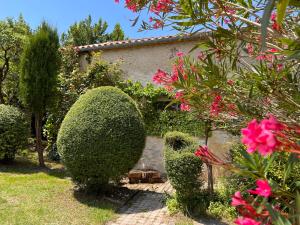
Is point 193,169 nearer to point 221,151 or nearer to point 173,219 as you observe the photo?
point 173,219

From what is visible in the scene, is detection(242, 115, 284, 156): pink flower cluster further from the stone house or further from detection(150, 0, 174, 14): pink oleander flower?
the stone house

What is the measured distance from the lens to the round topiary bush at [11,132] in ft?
37.8

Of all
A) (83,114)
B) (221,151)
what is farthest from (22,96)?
→ (221,151)

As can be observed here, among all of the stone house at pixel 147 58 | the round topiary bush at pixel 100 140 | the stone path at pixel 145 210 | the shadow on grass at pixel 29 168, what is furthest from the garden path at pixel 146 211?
the shadow on grass at pixel 29 168

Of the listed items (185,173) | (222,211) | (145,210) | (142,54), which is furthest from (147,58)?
(222,211)

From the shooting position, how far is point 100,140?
7.80 meters

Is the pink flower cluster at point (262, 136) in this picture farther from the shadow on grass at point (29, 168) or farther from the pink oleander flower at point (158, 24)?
the shadow on grass at point (29, 168)

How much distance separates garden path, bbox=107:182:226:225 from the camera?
6.66 meters

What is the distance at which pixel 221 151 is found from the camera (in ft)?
35.4

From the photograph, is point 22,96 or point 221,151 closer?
point 221,151

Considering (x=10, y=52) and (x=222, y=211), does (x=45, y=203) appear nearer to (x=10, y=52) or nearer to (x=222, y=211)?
(x=222, y=211)

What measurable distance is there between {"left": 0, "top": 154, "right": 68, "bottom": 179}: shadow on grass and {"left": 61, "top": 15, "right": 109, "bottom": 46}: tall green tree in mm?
14976

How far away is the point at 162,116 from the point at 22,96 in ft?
15.6

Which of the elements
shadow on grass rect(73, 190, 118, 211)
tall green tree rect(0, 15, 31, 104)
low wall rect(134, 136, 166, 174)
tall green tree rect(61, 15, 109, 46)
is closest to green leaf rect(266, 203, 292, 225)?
shadow on grass rect(73, 190, 118, 211)
